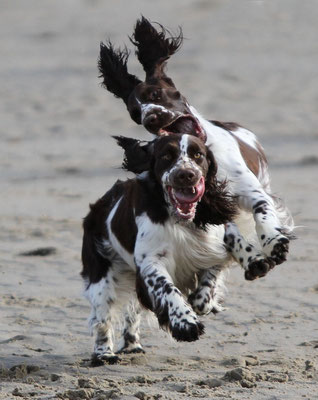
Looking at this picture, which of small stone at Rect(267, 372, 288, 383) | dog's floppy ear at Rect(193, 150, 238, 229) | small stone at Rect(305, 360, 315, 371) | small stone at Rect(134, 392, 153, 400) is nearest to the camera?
small stone at Rect(134, 392, 153, 400)

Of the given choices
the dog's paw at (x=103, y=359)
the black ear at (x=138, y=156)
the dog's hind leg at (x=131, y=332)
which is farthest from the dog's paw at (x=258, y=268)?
the dog's hind leg at (x=131, y=332)

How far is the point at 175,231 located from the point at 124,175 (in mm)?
6153

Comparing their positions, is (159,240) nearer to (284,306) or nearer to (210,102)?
(284,306)

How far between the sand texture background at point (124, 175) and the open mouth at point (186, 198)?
793mm

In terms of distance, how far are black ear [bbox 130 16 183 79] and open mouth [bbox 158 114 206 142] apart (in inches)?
26.1

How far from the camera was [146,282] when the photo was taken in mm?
5762

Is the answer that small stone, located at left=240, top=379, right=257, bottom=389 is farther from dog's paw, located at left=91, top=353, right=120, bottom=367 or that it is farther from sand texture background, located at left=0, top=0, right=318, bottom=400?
dog's paw, located at left=91, top=353, right=120, bottom=367

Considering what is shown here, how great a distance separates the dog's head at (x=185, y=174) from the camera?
5.52 metres

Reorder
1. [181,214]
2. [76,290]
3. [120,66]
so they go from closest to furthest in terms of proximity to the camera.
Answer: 1. [181,214]
2. [120,66]
3. [76,290]

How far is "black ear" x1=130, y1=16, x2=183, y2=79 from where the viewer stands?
6.65m

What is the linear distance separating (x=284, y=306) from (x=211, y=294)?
1.59 metres

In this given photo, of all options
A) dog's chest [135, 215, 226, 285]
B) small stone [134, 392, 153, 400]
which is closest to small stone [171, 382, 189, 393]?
small stone [134, 392, 153, 400]

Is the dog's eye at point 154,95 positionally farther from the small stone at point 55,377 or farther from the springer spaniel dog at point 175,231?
the small stone at point 55,377

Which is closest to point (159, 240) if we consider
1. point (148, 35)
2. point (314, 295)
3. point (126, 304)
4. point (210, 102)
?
point (126, 304)
